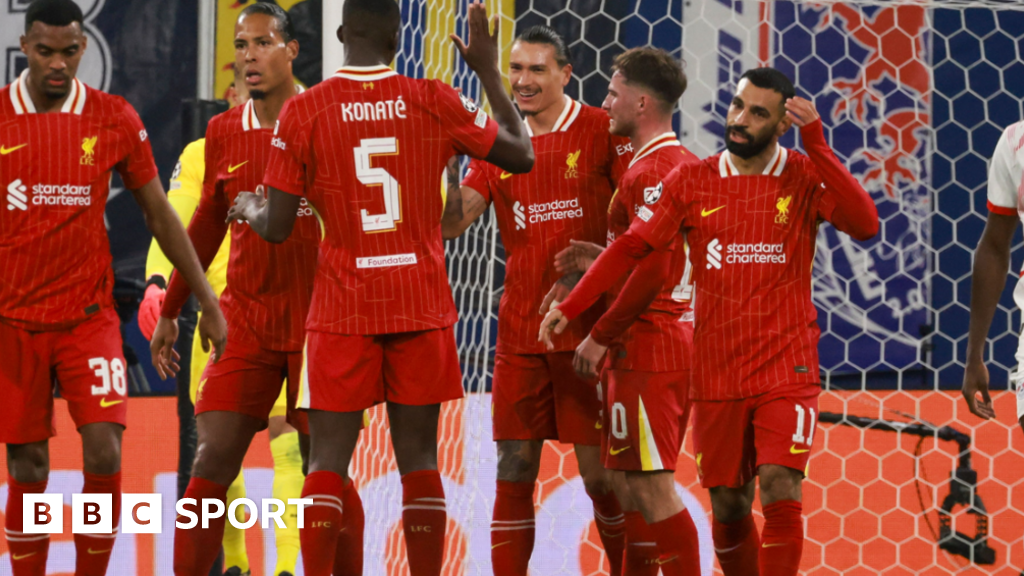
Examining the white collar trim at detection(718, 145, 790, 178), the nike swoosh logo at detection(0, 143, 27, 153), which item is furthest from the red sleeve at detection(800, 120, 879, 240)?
the nike swoosh logo at detection(0, 143, 27, 153)

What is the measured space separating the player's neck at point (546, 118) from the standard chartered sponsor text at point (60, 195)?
1.50m

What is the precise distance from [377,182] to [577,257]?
91cm

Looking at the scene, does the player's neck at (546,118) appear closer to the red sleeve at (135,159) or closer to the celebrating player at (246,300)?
the celebrating player at (246,300)

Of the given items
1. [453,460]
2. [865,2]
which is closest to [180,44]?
[453,460]

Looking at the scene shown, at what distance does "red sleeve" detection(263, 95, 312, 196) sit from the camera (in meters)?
3.15

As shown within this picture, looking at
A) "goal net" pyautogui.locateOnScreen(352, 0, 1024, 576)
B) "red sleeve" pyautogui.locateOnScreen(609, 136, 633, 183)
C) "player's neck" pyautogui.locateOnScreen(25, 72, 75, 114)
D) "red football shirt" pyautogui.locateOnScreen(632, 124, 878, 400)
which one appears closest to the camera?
"red football shirt" pyautogui.locateOnScreen(632, 124, 878, 400)

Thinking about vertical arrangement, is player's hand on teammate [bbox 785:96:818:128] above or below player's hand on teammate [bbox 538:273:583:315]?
above

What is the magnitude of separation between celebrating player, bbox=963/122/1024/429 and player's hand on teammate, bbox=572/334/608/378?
1066 millimetres

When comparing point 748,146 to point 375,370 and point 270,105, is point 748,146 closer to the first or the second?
point 375,370

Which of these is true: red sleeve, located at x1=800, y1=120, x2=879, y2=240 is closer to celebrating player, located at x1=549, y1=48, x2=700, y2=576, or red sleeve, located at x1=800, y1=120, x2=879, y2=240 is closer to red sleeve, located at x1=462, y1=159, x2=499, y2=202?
celebrating player, located at x1=549, y1=48, x2=700, y2=576

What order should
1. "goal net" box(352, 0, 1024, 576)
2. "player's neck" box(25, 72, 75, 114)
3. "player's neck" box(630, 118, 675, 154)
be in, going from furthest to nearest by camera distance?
"goal net" box(352, 0, 1024, 576) < "player's neck" box(630, 118, 675, 154) < "player's neck" box(25, 72, 75, 114)

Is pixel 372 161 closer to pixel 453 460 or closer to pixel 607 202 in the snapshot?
pixel 607 202

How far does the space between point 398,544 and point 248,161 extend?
Answer: 6.70 ft

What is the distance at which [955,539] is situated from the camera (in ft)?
15.5
